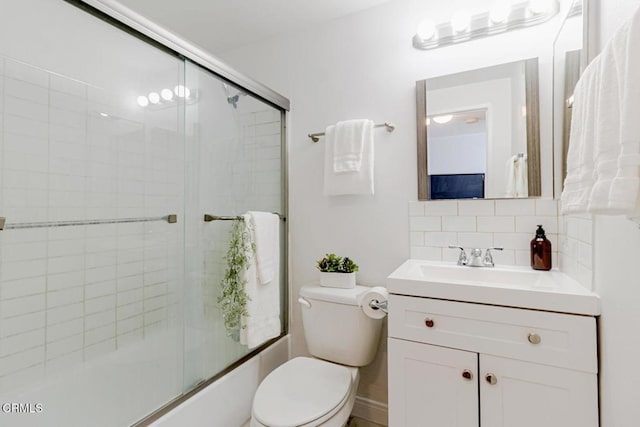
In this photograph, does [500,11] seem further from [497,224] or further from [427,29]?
[497,224]

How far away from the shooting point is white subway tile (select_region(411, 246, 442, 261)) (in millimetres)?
1557

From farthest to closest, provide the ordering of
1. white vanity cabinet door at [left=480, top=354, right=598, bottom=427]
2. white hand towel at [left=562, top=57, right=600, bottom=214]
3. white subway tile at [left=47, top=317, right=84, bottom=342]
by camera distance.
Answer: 1. white subway tile at [left=47, top=317, right=84, bottom=342]
2. white vanity cabinet door at [left=480, top=354, right=598, bottom=427]
3. white hand towel at [left=562, top=57, right=600, bottom=214]

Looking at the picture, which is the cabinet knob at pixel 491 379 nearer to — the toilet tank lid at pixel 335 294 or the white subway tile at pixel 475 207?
the toilet tank lid at pixel 335 294

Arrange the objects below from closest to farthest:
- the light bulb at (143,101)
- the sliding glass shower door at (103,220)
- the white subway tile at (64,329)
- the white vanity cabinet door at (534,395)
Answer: the white vanity cabinet door at (534,395) < the sliding glass shower door at (103,220) < the white subway tile at (64,329) < the light bulb at (143,101)

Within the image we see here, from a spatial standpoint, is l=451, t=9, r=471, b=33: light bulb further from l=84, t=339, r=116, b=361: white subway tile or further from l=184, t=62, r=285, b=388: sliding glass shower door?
l=84, t=339, r=116, b=361: white subway tile

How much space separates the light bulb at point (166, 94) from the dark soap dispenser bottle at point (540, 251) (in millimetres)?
1670

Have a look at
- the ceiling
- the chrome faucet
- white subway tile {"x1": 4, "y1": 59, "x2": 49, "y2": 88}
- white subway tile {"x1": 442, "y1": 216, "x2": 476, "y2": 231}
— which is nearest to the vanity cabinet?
the chrome faucet

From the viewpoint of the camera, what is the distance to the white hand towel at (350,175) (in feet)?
5.41

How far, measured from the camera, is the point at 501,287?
39.9 inches

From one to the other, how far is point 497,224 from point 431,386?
30.7 inches

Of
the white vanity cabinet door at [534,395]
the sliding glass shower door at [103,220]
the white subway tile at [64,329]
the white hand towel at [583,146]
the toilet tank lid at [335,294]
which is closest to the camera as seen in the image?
the white hand towel at [583,146]

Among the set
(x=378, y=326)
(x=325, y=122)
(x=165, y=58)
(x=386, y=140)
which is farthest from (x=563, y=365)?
(x=165, y=58)

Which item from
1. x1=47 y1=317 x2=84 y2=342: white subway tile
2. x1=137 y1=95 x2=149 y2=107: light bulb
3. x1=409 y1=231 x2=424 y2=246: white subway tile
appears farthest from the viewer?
x1=409 y1=231 x2=424 y2=246: white subway tile

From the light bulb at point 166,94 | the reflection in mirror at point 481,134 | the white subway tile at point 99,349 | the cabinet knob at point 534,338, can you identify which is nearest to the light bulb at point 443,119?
the reflection in mirror at point 481,134
